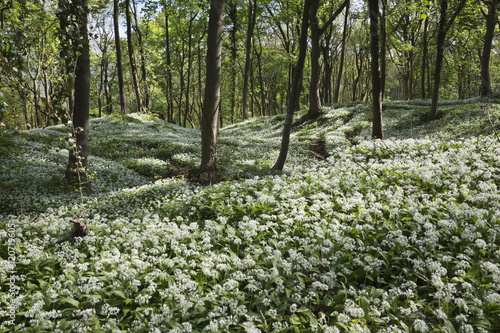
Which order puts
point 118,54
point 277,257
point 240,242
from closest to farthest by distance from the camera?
point 277,257 < point 240,242 < point 118,54

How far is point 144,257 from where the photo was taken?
15.7 ft

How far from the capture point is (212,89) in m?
9.97

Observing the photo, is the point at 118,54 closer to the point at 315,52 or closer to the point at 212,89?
the point at 315,52

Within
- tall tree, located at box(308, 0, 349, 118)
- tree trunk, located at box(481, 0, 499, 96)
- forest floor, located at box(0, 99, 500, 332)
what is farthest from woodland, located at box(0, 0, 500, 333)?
tree trunk, located at box(481, 0, 499, 96)

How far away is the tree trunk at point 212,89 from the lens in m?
9.66

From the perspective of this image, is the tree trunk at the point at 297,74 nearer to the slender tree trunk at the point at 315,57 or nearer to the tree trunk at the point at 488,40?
the slender tree trunk at the point at 315,57

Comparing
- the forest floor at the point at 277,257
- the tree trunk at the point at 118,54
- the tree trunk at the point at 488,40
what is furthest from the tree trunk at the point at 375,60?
the tree trunk at the point at 118,54

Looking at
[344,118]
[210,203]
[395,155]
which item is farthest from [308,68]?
[210,203]

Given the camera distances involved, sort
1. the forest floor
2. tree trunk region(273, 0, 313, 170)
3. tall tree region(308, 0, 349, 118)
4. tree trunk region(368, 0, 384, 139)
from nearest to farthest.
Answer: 1. the forest floor
2. tree trunk region(273, 0, 313, 170)
3. tree trunk region(368, 0, 384, 139)
4. tall tree region(308, 0, 349, 118)

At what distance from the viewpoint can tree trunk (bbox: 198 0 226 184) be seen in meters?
9.66

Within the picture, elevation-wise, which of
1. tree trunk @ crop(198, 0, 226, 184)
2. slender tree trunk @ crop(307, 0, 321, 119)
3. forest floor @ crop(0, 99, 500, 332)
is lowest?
forest floor @ crop(0, 99, 500, 332)

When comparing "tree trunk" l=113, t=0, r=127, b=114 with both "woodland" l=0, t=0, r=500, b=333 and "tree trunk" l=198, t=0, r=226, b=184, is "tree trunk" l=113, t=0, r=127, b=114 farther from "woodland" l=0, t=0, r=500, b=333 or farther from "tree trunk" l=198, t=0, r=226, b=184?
"tree trunk" l=198, t=0, r=226, b=184

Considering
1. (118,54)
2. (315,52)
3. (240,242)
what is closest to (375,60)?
(315,52)

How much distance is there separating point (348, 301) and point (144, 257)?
3321 mm
